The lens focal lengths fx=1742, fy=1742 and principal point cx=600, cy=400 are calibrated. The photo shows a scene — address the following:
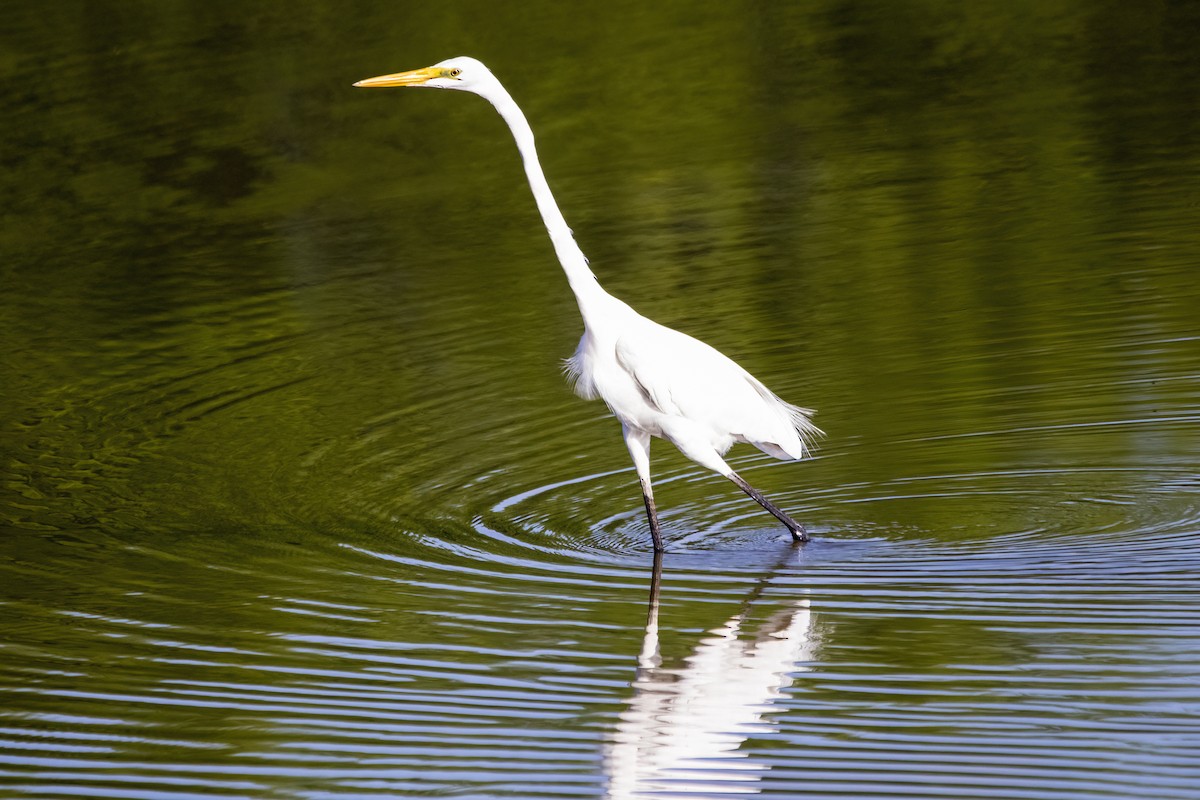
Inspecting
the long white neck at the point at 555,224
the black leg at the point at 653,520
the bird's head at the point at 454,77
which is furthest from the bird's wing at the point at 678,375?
the bird's head at the point at 454,77

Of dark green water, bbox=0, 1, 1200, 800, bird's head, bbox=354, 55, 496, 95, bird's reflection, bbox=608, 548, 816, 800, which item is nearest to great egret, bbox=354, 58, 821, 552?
bird's head, bbox=354, 55, 496, 95

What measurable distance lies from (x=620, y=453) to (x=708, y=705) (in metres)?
3.04

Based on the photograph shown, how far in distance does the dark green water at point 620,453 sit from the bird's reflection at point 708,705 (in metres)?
0.02

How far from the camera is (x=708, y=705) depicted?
199 inches

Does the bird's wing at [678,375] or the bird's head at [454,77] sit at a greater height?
the bird's head at [454,77]

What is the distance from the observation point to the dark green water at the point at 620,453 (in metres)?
4.85

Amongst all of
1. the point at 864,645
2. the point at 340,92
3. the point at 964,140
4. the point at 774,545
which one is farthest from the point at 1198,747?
the point at 340,92

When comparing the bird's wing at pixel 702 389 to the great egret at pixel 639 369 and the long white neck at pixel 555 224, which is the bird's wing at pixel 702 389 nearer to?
the great egret at pixel 639 369

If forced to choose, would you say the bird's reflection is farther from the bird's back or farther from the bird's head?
the bird's head

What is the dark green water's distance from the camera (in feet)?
15.9

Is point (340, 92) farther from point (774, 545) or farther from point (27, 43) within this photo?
point (774, 545)

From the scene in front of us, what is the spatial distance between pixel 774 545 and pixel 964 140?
28.1 feet

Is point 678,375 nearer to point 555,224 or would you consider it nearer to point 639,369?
point 639,369

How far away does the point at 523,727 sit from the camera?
4.90 metres
